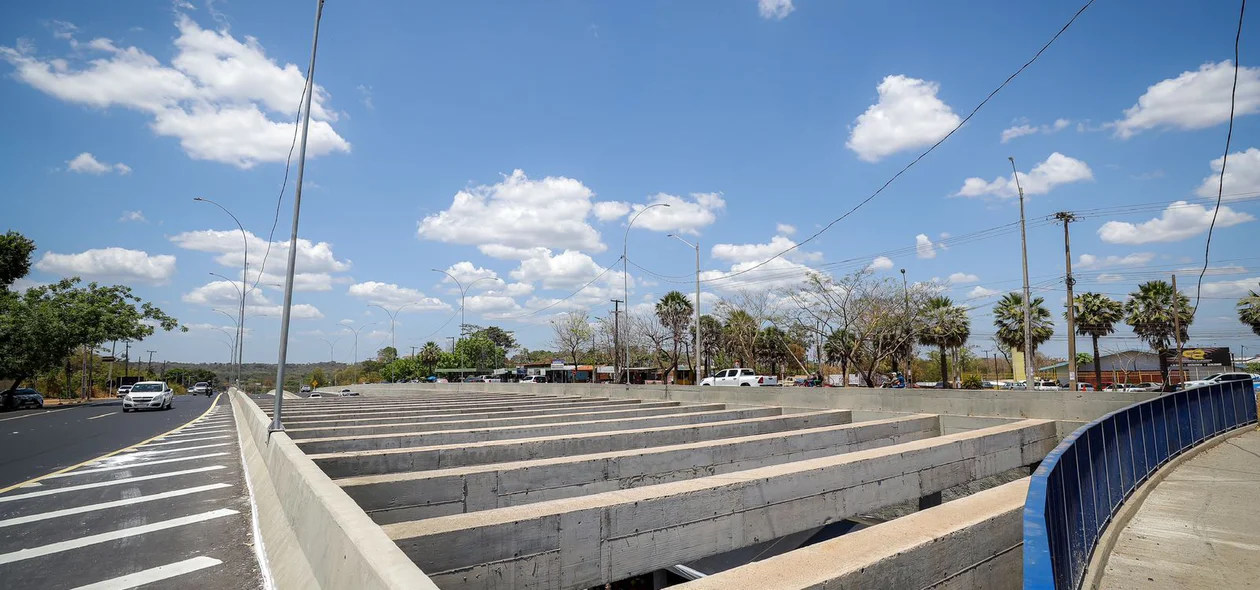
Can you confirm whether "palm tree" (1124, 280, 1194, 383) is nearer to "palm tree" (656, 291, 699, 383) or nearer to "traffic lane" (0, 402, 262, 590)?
"palm tree" (656, 291, 699, 383)

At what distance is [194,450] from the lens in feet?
51.4

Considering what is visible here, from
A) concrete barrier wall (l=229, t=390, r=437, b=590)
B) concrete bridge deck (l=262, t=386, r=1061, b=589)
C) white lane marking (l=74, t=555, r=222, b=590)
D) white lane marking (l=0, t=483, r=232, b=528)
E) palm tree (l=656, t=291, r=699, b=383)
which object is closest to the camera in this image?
concrete barrier wall (l=229, t=390, r=437, b=590)

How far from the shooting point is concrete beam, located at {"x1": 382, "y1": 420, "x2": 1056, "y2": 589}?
4414 millimetres

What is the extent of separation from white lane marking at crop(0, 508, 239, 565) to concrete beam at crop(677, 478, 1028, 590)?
757 cm

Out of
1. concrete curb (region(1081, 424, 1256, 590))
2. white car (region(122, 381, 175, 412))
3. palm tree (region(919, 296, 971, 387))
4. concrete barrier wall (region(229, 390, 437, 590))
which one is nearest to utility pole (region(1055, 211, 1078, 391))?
palm tree (region(919, 296, 971, 387))

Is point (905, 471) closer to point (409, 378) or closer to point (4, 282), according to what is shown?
point (4, 282)

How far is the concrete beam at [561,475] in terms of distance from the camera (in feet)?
20.3

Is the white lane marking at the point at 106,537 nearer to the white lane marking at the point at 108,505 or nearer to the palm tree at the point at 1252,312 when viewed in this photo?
the white lane marking at the point at 108,505

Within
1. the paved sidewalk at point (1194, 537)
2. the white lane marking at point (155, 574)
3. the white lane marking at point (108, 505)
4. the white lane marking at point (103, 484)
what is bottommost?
the white lane marking at point (103, 484)

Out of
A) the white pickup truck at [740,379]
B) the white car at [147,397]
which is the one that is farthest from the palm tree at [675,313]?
the white car at [147,397]

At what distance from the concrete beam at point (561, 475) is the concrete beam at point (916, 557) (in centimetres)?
376

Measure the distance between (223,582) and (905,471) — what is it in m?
7.76

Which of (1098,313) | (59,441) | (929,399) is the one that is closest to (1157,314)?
(1098,313)

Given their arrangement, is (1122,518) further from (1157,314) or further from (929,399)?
(1157,314)
